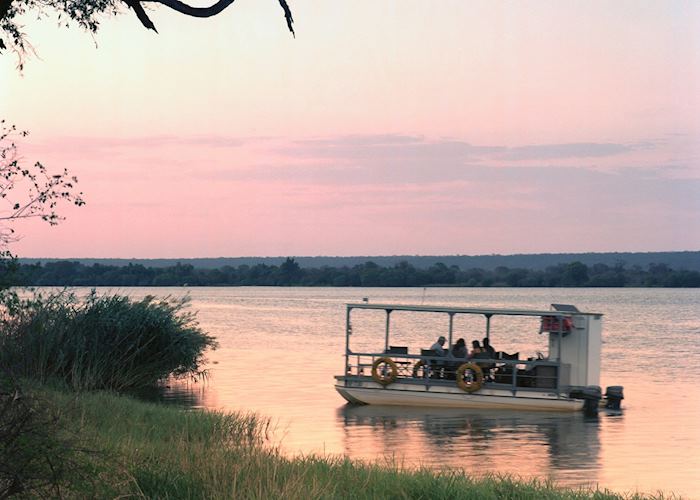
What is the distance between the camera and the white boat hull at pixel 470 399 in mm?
31344

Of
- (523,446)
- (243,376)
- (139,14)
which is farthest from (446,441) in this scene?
(243,376)

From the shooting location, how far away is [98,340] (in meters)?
30.2

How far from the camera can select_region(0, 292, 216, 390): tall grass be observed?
90.0ft

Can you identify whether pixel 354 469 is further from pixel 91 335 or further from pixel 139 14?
pixel 91 335

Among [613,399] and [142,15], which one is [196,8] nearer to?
[142,15]

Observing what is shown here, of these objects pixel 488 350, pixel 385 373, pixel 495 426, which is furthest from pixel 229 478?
pixel 385 373

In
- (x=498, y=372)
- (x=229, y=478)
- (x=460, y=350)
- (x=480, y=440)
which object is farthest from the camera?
(x=498, y=372)

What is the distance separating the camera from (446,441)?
26.8 m

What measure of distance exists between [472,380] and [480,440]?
14.6 feet

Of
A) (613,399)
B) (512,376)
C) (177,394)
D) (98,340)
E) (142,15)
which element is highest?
(142,15)

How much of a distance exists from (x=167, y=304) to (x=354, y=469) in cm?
2016

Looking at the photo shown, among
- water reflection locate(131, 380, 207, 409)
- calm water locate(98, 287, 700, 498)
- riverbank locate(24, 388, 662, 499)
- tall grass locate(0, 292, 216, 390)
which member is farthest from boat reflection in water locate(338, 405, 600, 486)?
riverbank locate(24, 388, 662, 499)

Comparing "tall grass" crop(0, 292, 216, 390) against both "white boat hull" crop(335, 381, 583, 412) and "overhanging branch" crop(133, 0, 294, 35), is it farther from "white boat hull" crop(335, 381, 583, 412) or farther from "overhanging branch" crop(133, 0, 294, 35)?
"overhanging branch" crop(133, 0, 294, 35)

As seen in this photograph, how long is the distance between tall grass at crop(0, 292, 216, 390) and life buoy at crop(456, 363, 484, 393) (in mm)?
8257
